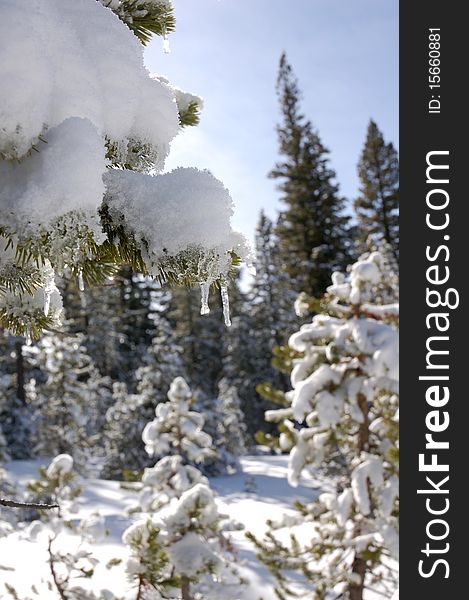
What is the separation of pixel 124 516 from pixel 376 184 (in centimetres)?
2734

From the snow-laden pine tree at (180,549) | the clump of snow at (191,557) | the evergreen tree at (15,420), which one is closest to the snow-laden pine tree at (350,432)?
the snow-laden pine tree at (180,549)

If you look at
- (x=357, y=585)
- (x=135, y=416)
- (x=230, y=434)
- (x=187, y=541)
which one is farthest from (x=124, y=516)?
(x=230, y=434)

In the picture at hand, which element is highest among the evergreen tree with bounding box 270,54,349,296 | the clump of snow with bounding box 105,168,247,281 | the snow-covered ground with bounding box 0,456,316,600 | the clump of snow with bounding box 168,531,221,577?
the evergreen tree with bounding box 270,54,349,296

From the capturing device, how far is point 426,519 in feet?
14.8

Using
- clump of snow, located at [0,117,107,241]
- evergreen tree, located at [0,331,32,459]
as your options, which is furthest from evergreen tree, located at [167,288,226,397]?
clump of snow, located at [0,117,107,241]

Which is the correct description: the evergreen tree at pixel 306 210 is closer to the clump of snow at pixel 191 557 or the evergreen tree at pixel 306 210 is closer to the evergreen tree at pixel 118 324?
the evergreen tree at pixel 118 324

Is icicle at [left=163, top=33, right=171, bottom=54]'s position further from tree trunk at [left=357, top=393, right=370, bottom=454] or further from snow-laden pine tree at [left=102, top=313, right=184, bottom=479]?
snow-laden pine tree at [left=102, top=313, right=184, bottom=479]

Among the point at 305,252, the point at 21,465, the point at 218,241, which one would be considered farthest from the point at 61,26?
the point at 305,252

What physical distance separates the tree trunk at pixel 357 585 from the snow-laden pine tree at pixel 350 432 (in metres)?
0.01

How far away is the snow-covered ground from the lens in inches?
237

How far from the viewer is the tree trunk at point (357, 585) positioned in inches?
238

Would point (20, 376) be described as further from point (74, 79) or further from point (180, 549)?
point (74, 79)

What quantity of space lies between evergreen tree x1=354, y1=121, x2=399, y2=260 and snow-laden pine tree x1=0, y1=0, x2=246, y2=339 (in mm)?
32571

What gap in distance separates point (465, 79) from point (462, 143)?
0.58m
